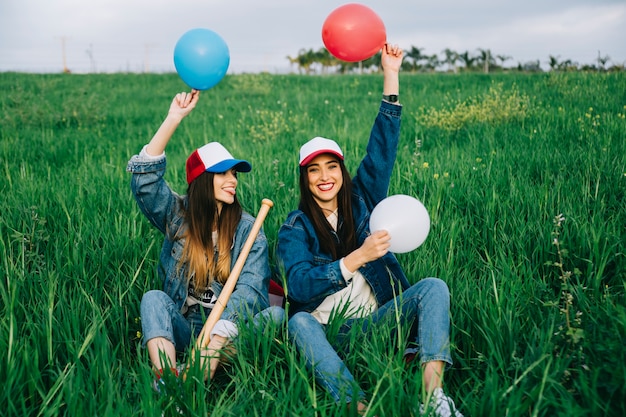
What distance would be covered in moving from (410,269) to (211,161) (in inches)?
44.3

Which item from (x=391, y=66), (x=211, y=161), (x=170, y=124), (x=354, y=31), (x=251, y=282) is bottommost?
(x=251, y=282)

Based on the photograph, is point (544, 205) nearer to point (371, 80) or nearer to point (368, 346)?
point (368, 346)

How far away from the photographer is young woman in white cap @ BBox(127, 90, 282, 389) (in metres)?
2.30

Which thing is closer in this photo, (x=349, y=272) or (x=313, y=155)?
(x=349, y=272)

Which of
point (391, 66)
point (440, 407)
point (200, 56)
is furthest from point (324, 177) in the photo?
point (440, 407)

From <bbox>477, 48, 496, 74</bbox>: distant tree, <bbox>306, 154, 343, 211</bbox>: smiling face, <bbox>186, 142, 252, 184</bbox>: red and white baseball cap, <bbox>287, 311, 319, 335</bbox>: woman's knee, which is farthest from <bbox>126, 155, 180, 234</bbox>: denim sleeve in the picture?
<bbox>477, 48, 496, 74</bbox>: distant tree

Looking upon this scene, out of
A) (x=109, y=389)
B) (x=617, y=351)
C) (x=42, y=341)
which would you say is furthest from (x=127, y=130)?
(x=617, y=351)

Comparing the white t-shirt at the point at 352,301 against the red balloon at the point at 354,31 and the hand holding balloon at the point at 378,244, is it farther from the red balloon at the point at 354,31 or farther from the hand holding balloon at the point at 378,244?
the red balloon at the point at 354,31

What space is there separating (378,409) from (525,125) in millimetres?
4587

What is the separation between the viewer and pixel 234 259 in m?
2.46

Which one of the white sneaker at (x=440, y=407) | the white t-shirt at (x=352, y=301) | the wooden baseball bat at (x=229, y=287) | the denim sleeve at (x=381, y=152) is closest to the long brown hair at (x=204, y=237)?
the wooden baseball bat at (x=229, y=287)

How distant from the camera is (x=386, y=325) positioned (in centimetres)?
205

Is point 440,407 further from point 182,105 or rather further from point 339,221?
point 182,105

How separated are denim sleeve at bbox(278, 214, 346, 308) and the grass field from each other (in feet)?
0.66
